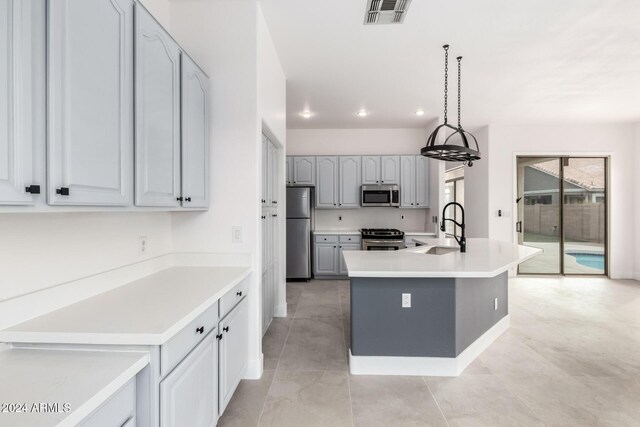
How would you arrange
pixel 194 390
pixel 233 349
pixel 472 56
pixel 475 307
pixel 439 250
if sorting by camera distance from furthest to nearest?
pixel 439 250 < pixel 472 56 < pixel 475 307 < pixel 233 349 < pixel 194 390

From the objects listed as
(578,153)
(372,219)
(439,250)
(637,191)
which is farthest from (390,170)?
(637,191)

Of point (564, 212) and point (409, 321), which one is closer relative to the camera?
point (409, 321)

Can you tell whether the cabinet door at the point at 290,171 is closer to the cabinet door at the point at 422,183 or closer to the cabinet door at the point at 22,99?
the cabinet door at the point at 422,183

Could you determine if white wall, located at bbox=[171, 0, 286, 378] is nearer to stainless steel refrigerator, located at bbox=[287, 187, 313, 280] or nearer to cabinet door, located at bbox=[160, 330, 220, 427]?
cabinet door, located at bbox=[160, 330, 220, 427]

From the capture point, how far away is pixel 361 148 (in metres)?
6.08

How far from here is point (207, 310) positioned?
5.29 ft

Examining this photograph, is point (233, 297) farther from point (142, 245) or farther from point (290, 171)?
point (290, 171)

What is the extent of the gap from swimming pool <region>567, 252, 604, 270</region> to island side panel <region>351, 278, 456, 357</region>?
193 inches

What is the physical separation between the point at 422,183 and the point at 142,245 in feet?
15.7

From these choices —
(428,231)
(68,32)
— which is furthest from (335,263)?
(68,32)

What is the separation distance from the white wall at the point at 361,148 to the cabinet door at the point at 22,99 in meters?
5.15

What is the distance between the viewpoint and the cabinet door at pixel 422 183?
5.68 meters

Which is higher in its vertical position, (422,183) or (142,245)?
(422,183)

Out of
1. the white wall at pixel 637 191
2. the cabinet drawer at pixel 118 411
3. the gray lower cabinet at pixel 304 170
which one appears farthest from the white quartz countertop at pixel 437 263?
the white wall at pixel 637 191
